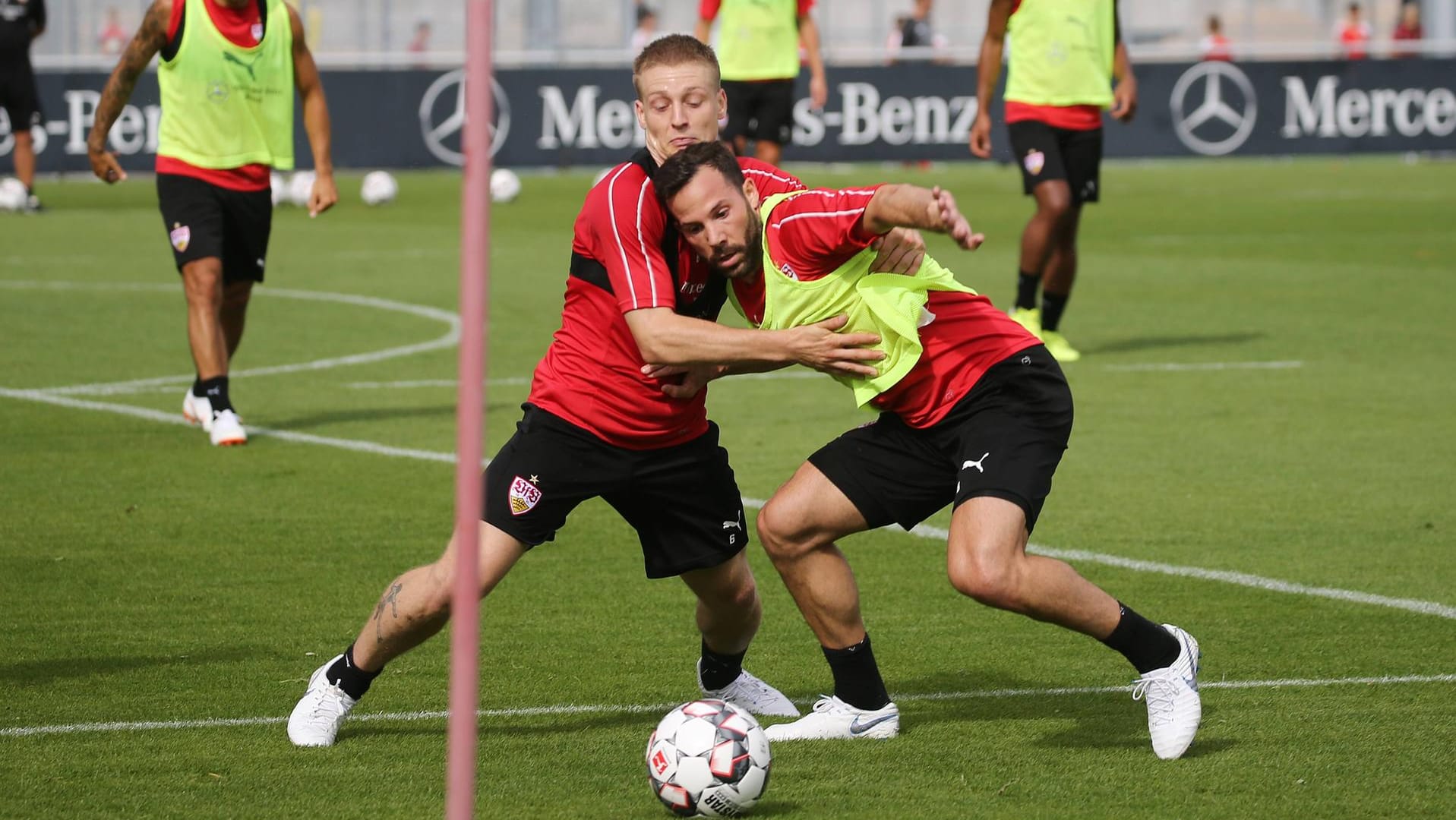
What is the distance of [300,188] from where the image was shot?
85.0 feet

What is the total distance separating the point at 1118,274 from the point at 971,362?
1246 cm

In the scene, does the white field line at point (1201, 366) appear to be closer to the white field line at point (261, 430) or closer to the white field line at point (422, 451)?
the white field line at point (422, 451)

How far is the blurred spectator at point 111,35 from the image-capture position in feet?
119

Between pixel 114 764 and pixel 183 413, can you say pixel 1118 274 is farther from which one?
pixel 114 764

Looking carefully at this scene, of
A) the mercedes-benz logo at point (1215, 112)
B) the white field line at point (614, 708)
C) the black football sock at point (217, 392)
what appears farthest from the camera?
the mercedes-benz logo at point (1215, 112)

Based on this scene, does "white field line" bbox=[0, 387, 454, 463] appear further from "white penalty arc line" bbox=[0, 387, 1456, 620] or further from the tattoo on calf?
the tattoo on calf

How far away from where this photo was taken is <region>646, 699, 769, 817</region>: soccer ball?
4754 mm

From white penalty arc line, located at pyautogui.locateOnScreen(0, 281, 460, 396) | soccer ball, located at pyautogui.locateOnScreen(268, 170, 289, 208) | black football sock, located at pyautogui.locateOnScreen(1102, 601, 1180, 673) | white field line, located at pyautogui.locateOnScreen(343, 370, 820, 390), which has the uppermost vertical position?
black football sock, located at pyautogui.locateOnScreen(1102, 601, 1180, 673)

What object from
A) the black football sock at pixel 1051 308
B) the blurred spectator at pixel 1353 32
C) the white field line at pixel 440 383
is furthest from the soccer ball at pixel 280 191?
the blurred spectator at pixel 1353 32

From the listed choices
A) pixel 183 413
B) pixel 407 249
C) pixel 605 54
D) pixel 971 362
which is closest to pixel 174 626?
pixel 971 362

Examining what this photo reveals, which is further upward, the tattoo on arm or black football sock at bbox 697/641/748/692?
the tattoo on arm

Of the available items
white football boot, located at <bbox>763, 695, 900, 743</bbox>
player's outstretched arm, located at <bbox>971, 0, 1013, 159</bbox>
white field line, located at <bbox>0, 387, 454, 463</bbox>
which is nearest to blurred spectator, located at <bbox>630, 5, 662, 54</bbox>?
player's outstretched arm, located at <bbox>971, 0, 1013, 159</bbox>

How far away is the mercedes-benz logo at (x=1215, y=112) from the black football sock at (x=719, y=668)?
92.0 ft

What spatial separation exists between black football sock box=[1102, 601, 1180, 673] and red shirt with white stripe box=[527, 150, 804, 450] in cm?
117
